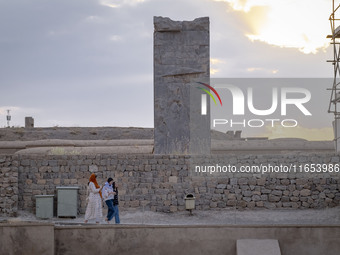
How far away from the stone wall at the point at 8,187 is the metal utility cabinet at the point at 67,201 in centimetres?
147

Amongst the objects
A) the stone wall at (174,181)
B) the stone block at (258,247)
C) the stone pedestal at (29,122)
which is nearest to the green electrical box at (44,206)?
the stone wall at (174,181)

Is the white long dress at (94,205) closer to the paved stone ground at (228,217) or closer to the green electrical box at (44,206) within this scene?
the paved stone ground at (228,217)

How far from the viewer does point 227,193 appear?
18.6 metres

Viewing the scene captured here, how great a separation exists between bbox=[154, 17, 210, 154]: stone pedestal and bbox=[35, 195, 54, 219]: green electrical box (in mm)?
4401

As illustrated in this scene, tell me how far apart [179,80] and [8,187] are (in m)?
6.84

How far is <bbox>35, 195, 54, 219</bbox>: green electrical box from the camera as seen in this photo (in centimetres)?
1792

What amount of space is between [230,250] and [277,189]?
29.0ft

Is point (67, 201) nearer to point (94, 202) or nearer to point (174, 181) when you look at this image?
point (94, 202)

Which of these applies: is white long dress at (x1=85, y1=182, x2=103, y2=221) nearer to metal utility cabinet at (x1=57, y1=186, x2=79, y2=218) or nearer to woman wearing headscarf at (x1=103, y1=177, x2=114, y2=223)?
woman wearing headscarf at (x1=103, y1=177, x2=114, y2=223)

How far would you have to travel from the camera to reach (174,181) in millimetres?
18609

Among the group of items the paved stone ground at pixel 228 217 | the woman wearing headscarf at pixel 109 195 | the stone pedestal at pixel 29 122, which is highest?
the stone pedestal at pixel 29 122

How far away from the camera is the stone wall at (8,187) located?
1825 cm

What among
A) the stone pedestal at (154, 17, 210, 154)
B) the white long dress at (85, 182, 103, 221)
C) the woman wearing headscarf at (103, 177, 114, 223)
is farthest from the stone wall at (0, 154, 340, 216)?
the woman wearing headscarf at (103, 177, 114, 223)

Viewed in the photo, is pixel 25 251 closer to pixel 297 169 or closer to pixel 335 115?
pixel 297 169
